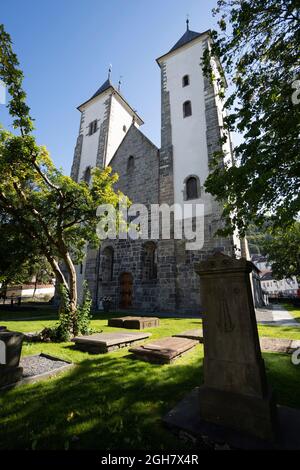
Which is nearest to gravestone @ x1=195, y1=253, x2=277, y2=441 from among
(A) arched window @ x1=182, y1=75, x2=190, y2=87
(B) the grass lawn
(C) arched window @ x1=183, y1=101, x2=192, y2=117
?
(B) the grass lawn

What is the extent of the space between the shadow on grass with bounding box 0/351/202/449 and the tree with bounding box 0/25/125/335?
380 centimetres

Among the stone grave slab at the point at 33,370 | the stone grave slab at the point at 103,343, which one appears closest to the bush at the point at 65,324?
the stone grave slab at the point at 103,343

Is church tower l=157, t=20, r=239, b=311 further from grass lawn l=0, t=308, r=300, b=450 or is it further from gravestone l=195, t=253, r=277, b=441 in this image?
gravestone l=195, t=253, r=277, b=441

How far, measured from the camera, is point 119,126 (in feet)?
79.6

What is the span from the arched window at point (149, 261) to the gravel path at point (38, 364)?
1076 cm

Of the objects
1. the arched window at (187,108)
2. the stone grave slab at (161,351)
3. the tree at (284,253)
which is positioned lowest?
the stone grave slab at (161,351)

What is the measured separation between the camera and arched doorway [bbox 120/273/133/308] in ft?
53.0

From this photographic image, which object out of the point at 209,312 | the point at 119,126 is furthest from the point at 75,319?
the point at 119,126

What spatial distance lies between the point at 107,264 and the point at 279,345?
13173 millimetres

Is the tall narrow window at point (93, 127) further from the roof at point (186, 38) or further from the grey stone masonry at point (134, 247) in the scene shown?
the roof at point (186, 38)

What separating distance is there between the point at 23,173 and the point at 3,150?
0.86m

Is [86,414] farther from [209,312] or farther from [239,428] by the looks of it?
[209,312]

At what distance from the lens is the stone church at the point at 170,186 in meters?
14.1

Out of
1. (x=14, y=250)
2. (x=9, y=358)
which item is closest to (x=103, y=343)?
(x=9, y=358)
